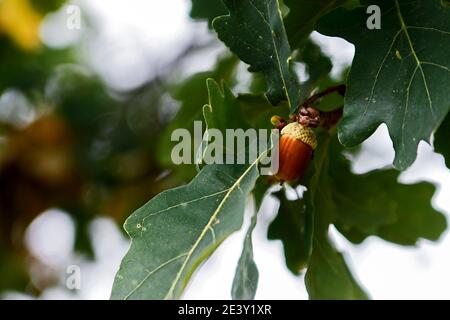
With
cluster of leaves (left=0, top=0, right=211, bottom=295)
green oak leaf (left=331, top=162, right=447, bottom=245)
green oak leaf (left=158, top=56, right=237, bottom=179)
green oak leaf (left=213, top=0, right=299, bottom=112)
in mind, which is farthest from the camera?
cluster of leaves (left=0, top=0, right=211, bottom=295)

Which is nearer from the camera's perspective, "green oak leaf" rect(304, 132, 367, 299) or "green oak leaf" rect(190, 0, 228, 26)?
"green oak leaf" rect(304, 132, 367, 299)

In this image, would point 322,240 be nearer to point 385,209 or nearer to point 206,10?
point 385,209

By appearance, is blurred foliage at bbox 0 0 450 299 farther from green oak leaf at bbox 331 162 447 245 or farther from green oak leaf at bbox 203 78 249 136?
green oak leaf at bbox 203 78 249 136

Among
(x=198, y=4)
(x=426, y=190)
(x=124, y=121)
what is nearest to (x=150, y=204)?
(x=198, y=4)

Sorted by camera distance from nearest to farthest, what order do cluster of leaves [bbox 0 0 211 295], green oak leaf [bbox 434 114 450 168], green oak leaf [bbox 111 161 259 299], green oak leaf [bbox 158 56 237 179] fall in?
1. green oak leaf [bbox 111 161 259 299]
2. green oak leaf [bbox 434 114 450 168]
3. green oak leaf [bbox 158 56 237 179]
4. cluster of leaves [bbox 0 0 211 295]

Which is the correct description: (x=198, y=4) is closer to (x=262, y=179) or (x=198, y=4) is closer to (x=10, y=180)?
(x=262, y=179)

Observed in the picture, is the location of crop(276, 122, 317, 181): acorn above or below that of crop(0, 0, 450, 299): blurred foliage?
above

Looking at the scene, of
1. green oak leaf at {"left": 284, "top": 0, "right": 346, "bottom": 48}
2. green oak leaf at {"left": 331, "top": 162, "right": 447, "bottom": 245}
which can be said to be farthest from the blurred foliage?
green oak leaf at {"left": 284, "top": 0, "right": 346, "bottom": 48}
